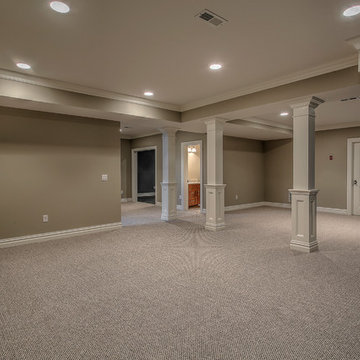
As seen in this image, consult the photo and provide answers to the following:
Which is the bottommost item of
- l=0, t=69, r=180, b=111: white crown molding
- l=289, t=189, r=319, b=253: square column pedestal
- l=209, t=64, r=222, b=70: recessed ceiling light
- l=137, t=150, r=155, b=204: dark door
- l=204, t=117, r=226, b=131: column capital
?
l=289, t=189, r=319, b=253: square column pedestal

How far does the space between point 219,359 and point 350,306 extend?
146cm

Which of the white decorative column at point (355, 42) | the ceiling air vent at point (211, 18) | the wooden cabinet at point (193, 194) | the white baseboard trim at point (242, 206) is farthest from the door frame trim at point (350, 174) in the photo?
the ceiling air vent at point (211, 18)

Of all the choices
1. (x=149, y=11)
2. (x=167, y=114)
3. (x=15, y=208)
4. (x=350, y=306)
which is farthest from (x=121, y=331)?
(x=167, y=114)

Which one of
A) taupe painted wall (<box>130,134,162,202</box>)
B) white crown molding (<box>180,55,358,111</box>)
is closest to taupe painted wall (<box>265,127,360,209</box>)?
taupe painted wall (<box>130,134,162,202</box>)

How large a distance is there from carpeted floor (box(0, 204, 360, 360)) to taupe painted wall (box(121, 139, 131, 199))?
216 inches

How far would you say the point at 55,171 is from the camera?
5.02m

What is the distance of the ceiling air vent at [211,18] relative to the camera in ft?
8.09

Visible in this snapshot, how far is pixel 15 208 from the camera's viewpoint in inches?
181

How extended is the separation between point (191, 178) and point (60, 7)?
773 centimetres

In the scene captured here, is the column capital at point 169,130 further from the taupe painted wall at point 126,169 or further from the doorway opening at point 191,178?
the taupe painted wall at point 126,169

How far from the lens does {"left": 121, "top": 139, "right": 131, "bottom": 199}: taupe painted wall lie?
402 inches

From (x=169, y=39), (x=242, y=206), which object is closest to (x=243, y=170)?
(x=242, y=206)

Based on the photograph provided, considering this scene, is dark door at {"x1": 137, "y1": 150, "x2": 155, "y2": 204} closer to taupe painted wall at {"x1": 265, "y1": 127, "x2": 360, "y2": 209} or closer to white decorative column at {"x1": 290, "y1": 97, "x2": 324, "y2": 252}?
taupe painted wall at {"x1": 265, "y1": 127, "x2": 360, "y2": 209}

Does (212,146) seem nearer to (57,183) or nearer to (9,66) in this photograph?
(57,183)
